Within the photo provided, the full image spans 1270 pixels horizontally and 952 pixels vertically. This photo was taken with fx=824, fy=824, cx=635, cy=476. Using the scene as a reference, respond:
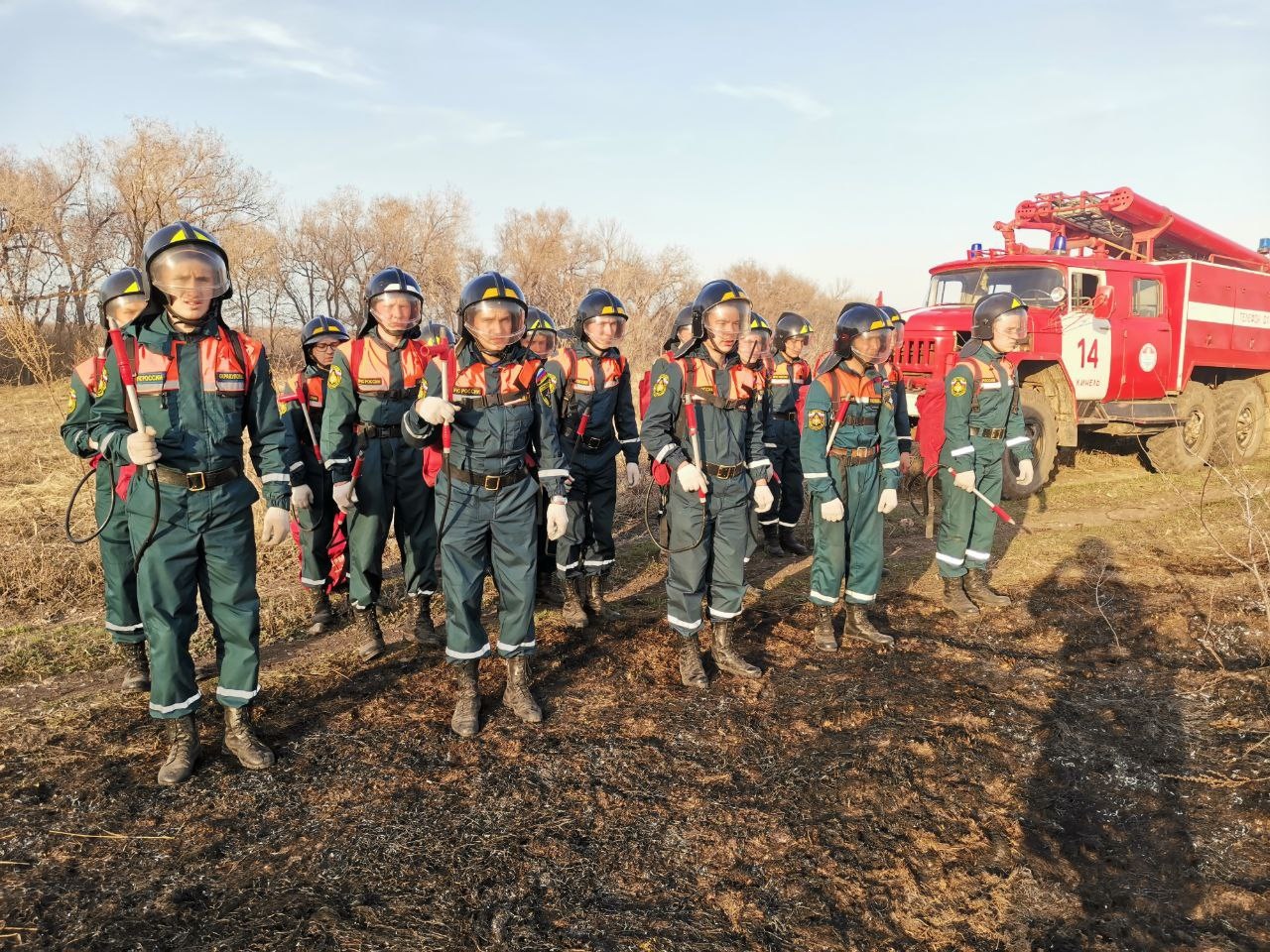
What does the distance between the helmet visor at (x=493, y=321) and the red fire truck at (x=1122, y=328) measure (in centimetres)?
610

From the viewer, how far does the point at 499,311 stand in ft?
13.2

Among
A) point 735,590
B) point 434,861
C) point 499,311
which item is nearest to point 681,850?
point 434,861

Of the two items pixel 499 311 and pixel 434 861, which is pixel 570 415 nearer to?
pixel 499 311

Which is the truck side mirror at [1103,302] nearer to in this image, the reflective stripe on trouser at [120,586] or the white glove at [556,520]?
the white glove at [556,520]

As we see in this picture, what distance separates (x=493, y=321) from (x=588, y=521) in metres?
2.30

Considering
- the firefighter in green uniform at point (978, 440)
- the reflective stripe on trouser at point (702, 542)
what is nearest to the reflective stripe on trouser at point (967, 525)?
the firefighter in green uniform at point (978, 440)

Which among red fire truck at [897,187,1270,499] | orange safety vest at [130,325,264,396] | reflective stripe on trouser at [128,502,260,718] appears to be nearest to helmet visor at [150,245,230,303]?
orange safety vest at [130,325,264,396]

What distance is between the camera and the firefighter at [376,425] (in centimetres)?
508

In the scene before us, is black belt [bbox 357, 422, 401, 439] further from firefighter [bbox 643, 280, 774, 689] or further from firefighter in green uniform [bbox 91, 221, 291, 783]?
firefighter [bbox 643, 280, 774, 689]

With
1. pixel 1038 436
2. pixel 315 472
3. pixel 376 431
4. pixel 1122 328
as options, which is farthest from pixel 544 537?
pixel 1122 328

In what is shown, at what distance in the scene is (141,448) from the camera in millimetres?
3361

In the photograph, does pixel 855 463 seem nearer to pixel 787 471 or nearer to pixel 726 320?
pixel 726 320

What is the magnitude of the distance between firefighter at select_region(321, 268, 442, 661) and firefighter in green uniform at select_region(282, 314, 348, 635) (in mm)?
605

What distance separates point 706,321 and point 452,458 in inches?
63.9
